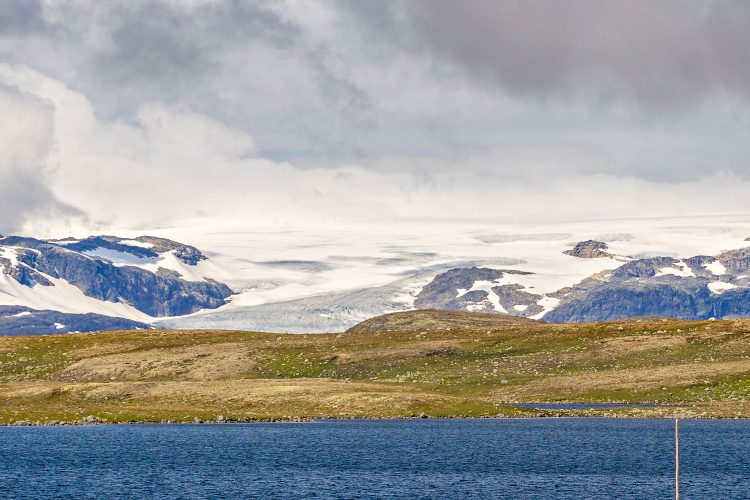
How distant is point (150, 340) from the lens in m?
200

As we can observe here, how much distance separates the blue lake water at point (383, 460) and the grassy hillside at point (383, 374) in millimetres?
9448

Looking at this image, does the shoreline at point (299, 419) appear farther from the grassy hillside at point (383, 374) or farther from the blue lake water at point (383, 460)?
the blue lake water at point (383, 460)

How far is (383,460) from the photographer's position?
9756 cm

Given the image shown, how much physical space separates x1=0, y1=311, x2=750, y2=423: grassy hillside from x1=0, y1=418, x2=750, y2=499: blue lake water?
9.45m

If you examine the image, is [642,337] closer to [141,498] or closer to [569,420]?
[569,420]

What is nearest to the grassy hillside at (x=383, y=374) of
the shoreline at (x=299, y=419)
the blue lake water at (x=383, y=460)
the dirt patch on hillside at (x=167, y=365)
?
the dirt patch on hillside at (x=167, y=365)

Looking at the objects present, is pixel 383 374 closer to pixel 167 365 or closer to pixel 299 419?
pixel 167 365

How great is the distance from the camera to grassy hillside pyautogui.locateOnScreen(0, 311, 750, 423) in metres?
138

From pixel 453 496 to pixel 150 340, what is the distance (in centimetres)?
12861

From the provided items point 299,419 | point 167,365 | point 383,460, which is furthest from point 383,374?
point 383,460

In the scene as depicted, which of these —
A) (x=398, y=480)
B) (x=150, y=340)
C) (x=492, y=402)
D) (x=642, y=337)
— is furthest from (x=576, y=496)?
(x=150, y=340)

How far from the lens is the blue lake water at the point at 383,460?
81.2m

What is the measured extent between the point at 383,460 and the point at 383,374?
72.8 meters

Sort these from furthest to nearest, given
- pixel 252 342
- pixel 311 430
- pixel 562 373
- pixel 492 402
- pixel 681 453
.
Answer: pixel 252 342 < pixel 562 373 < pixel 492 402 < pixel 311 430 < pixel 681 453
